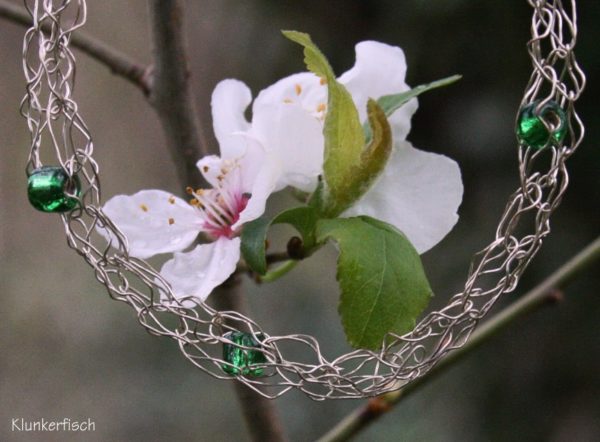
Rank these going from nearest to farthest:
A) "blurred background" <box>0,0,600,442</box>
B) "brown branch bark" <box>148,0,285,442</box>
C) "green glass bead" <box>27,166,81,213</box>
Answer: "green glass bead" <box>27,166,81,213</box> < "brown branch bark" <box>148,0,285,442</box> < "blurred background" <box>0,0,600,442</box>

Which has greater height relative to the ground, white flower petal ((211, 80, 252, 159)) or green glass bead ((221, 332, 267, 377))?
white flower petal ((211, 80, 252, 159))

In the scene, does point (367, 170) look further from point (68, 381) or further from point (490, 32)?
point (68, 381)

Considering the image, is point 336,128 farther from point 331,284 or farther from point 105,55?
point 331,284

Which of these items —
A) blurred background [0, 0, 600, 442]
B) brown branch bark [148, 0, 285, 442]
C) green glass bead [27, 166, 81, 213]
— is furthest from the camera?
blurred background [0, 0, 600, 442]

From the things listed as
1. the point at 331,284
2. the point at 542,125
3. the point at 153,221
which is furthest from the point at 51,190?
the point at 331,284

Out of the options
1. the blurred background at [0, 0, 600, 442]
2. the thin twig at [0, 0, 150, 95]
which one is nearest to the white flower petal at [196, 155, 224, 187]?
the thin twig at [0, 0, 150, 95]

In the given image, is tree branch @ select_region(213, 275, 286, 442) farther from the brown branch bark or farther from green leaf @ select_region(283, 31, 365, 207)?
green leaf @ select_region(283, 31, 365, 207)

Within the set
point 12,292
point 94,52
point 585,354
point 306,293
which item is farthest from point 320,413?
point 94,52
